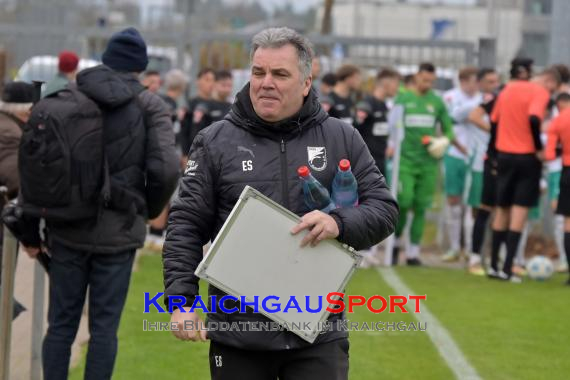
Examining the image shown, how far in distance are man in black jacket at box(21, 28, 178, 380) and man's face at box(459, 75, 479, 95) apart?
8.85 metres

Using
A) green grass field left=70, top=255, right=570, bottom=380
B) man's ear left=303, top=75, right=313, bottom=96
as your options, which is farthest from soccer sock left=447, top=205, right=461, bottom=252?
man's ear left=303, top=75, right=313, bottom=96

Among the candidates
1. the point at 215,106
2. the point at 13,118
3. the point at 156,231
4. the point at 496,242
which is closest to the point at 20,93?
the point at 13,118

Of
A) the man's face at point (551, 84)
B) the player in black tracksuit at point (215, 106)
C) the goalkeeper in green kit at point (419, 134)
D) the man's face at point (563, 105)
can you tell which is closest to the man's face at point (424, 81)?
the goalkeeper in green kit at point (419, 134)

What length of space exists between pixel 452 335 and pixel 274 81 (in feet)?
18.4

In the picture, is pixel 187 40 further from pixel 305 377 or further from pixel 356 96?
pixel 305 377

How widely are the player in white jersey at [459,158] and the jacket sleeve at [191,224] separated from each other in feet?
33.6

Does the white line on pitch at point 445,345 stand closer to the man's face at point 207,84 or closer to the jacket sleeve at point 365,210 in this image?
the man's face at point 207,84

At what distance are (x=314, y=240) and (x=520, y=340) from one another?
5650 mm

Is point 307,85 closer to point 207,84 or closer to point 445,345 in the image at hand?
point 445,345

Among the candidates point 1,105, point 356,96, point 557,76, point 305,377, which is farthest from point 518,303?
point 305,377

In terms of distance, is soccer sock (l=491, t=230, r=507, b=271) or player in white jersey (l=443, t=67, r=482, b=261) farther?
player in white jersey (l=443, t=67, r=482, b=261)

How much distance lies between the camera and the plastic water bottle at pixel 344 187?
4.65 metres

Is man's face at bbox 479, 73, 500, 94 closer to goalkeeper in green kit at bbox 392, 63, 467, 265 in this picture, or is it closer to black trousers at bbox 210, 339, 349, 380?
goalkeeper in green kit at bbox 392, 63, 467, 265

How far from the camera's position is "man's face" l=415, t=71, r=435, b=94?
46.3ft
